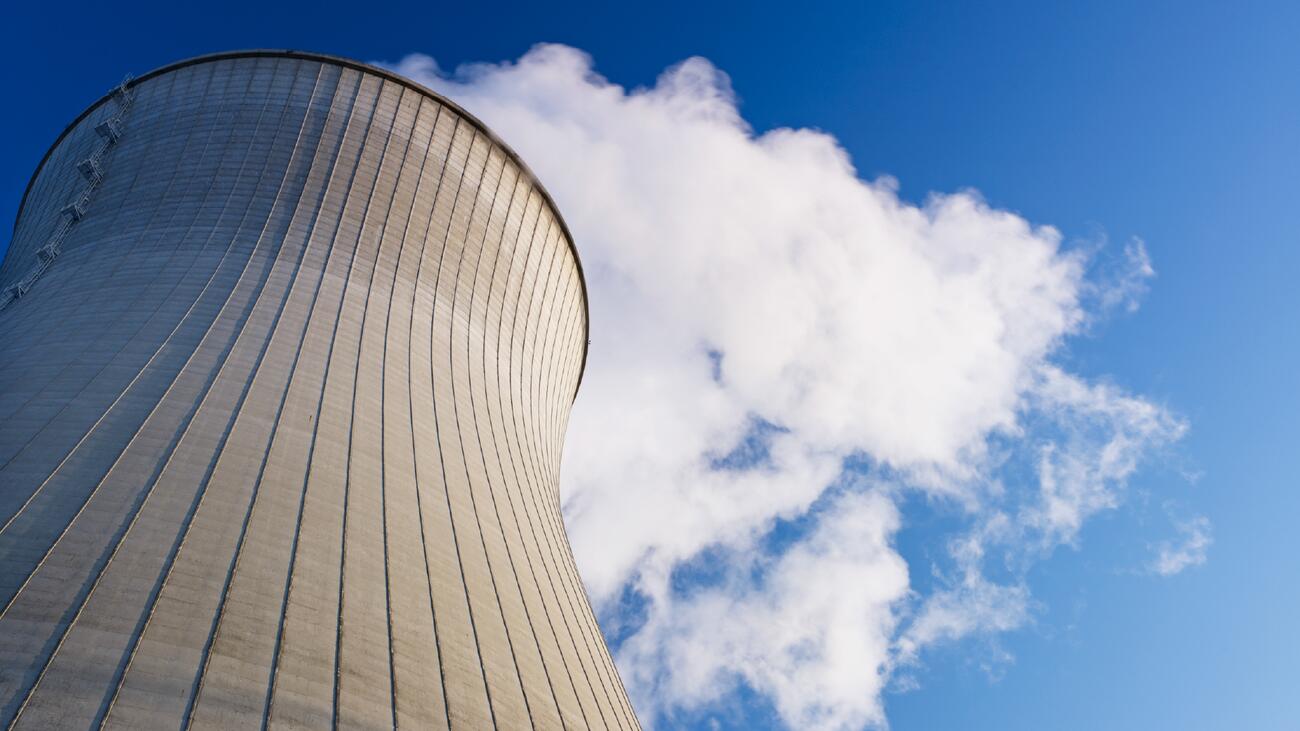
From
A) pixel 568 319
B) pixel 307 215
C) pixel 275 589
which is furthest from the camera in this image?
pixel 568 319

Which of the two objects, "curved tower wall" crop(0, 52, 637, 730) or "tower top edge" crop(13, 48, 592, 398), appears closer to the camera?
"curved tower wall" crop(0, 52, 637, 730)

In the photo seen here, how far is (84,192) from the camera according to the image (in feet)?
32.4

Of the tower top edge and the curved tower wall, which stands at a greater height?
the tower top edge

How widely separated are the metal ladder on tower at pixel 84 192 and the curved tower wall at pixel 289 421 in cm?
5

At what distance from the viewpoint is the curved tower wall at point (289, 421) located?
4.39 meters

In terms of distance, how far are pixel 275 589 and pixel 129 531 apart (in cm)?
94

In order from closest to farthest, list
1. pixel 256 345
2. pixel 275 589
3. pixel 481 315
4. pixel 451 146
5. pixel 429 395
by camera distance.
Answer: pixel 275 589 < pixel 256 345 < pixel 429 395 < pixel 481 315 < pixel 451 146

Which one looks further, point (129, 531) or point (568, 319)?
point (568, 319)

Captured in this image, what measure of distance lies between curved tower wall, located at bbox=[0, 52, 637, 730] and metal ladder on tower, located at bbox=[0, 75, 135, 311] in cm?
5

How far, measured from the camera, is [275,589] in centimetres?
488

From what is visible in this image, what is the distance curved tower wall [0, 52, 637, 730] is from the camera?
14.4 feet

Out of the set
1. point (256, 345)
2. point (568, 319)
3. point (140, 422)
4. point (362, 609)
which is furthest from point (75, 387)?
point (568, 319)

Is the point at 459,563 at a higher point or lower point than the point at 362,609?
higher

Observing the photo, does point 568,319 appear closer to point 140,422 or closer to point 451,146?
point 451,146
